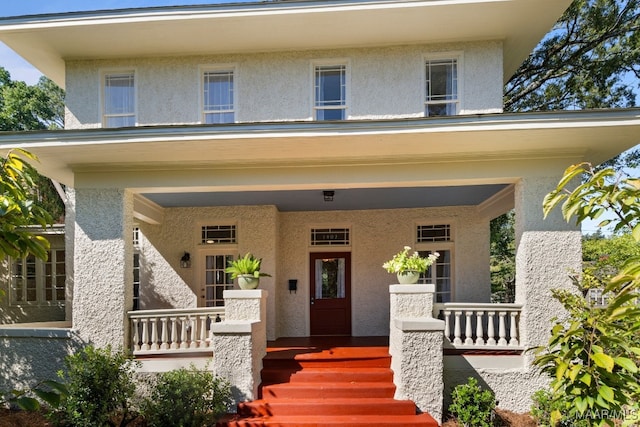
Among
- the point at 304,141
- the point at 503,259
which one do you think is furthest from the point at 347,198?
the point at 503,259

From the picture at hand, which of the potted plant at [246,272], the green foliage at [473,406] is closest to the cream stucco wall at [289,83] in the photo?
the potted plant at [246,272]

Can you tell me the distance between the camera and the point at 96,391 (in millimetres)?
6887

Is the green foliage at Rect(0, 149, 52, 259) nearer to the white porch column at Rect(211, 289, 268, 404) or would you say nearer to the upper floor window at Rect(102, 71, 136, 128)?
the white porch column at Rect(211, 289, 268, 404)

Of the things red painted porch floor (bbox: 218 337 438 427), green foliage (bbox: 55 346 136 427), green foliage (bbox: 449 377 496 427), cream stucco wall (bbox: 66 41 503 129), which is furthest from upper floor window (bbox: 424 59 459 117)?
green foliage (bbox: 55 346 136 427)

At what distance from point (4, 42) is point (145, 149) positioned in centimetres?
430

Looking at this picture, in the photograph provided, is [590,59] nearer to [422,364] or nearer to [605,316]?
[422,364]

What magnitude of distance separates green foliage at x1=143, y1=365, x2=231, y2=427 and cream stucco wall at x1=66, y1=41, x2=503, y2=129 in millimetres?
4958

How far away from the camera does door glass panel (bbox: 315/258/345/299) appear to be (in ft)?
38.8

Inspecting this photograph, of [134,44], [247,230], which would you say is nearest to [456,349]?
[247,230]

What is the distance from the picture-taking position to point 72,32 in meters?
8.77

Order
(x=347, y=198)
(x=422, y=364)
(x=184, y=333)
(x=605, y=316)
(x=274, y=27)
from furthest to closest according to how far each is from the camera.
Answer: (x=347, y=198) → (x=274, y=27) → (x=184, y=333) → (x=422, y=364) → (x=605, y=316)

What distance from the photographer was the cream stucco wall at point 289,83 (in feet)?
29.6

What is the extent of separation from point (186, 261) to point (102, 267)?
3416 mm

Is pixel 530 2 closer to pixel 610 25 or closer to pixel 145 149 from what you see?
pixel 145 149
